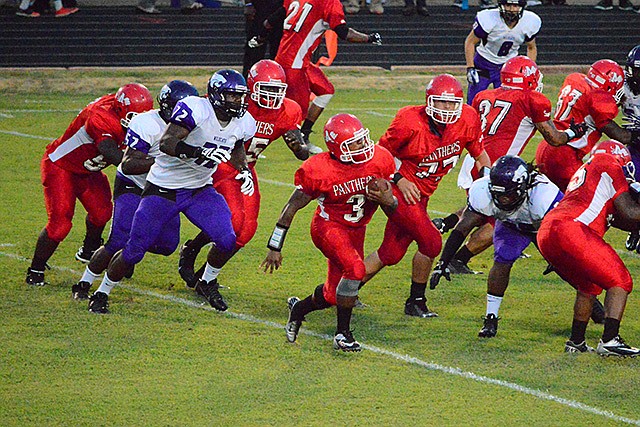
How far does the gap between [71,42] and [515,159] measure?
12.8m

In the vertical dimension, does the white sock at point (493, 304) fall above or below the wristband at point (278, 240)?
Answer: below

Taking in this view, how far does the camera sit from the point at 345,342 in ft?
20.6

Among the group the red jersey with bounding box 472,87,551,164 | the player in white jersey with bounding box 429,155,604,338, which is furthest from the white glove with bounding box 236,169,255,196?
Answer: the red jersey with bounding box 472,87,551,164

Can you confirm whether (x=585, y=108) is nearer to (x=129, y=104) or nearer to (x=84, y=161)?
(x=129, y=104)

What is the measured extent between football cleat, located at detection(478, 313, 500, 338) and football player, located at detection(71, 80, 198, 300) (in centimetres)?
212

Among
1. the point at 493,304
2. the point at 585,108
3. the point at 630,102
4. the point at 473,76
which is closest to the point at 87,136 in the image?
the point at 493,304

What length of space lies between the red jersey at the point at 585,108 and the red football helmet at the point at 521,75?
273 millimetres

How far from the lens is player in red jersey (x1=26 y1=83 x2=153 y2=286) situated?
24.0 feet

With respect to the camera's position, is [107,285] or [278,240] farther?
[107,285]

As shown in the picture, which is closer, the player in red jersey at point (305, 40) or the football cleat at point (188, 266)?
the football cleat at point (188, 266)

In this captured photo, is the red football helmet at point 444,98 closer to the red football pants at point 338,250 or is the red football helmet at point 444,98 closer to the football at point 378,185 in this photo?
the football at point 378,185

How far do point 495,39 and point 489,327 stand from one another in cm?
499

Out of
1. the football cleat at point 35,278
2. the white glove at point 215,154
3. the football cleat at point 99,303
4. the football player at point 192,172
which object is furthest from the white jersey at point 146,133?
the football cleat at point 35,278

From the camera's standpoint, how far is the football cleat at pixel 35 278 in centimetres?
758
